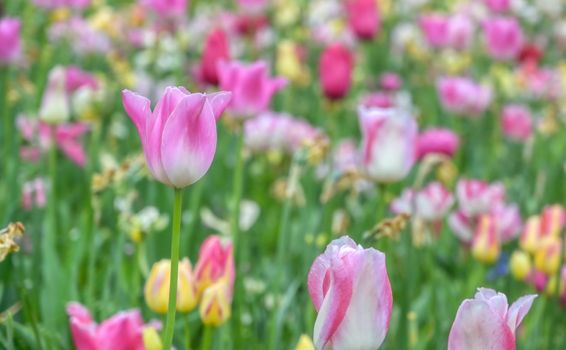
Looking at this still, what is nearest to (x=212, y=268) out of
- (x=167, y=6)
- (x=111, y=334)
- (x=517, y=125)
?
(x=111, y=334)

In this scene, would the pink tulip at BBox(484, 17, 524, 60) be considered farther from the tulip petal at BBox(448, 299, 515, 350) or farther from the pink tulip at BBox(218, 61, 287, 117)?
the tulip petal at BBox(448, 299, 515, 350)

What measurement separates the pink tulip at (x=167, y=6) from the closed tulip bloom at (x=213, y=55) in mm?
1120

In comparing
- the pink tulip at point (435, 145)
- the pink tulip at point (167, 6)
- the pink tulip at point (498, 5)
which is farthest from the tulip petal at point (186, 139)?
the pink tulip at point (498, 5)

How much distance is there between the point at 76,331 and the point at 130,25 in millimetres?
3936

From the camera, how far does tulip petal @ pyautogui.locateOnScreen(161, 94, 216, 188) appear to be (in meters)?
1.02

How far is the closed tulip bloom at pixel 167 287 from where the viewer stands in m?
1.34

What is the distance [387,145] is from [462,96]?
2.19 metres

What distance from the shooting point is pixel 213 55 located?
2.76 meters

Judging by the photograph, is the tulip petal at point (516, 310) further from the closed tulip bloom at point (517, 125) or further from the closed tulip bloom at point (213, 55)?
the closed tulip bloom at point (517, 125)

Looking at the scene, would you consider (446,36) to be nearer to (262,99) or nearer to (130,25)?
(130,25)

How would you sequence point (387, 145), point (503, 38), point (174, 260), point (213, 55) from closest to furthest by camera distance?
1. point (174, 260)
2. point (387, 145)
3. point (213, 55)
4. point (503, 38)

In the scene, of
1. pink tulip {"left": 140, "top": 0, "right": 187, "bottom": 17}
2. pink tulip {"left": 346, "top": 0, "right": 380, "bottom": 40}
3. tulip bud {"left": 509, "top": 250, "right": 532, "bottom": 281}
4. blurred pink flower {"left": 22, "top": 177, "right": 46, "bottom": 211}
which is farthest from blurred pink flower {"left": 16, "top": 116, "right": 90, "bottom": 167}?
pink tulip {"left": 346, "top": 0, "right": 380, "bottom": 40}

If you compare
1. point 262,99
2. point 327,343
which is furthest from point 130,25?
point 327,343

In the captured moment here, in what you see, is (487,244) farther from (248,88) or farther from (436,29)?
(436,29)
